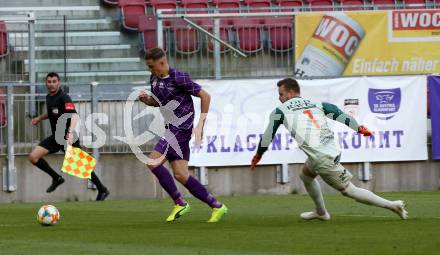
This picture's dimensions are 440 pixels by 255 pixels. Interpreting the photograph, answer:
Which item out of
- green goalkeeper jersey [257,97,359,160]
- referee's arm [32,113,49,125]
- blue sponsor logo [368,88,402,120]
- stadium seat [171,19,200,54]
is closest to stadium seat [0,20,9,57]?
stadium seat [171,19,200,54]

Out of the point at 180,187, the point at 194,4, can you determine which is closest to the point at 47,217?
the point at 180,187

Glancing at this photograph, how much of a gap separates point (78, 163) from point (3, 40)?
387 cm

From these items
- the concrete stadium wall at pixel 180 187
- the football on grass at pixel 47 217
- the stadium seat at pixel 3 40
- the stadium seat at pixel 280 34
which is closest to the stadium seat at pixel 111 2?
the stadium seat at pixel 3 40

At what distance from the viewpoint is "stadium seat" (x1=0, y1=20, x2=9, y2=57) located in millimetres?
22812

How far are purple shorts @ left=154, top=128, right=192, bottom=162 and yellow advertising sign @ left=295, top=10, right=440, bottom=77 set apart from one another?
28.0ft

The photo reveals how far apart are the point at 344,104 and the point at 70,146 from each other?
532cm

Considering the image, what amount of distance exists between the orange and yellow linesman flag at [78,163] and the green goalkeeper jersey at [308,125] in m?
7.53

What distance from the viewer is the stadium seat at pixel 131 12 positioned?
1006 inches

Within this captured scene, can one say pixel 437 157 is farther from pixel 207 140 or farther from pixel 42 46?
pixel 42 46

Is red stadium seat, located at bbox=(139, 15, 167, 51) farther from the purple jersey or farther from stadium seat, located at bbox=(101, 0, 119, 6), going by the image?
the purple jersey

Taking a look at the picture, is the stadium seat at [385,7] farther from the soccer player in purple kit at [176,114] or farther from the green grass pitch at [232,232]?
the soccer player in purple kit at [176,114]

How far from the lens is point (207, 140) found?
21.3 meters

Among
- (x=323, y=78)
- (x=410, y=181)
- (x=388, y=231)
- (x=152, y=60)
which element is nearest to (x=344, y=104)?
(x=323, y=78)

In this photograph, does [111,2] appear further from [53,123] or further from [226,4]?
[53,123]
